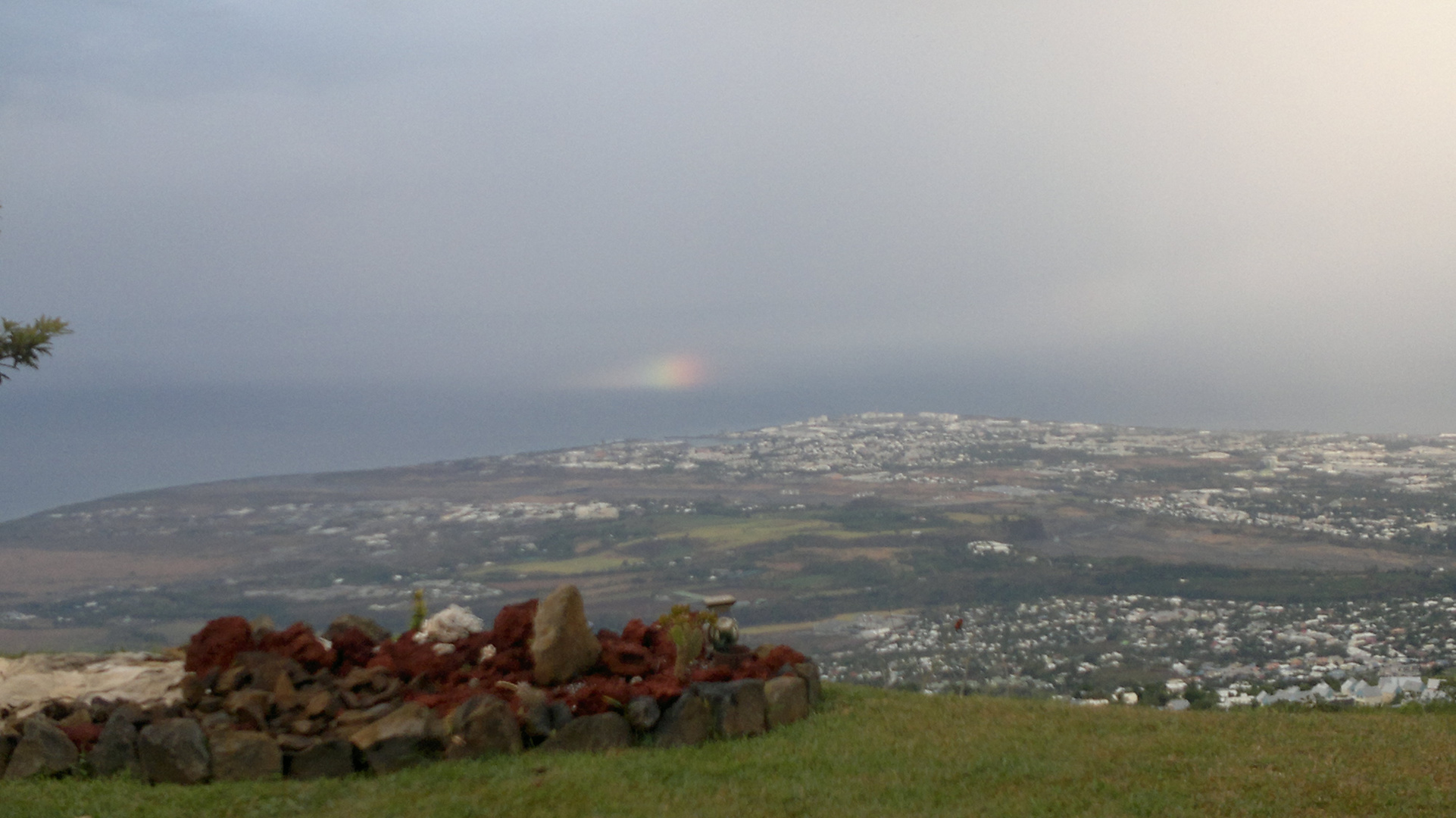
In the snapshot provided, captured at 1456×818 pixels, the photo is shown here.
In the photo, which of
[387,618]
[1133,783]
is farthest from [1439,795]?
Answer: [387,618]

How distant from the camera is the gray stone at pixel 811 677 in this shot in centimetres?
1331

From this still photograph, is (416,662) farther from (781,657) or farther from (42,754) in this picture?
(781,657)

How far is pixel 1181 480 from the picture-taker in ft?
227

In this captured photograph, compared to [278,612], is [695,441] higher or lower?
higher

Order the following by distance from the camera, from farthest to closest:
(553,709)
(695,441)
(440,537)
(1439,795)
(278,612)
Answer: (695,441)
(440,537)
(278,612)
(553,709)
(1439,795)

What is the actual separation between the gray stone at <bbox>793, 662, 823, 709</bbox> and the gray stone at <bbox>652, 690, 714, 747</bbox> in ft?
6.47

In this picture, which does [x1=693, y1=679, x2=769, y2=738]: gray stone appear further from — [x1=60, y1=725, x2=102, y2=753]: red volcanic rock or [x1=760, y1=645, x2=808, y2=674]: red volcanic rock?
[x1=60, y1=725, x2=102, y2=753]: red volcanic rock

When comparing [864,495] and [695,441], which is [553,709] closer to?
[864,495]

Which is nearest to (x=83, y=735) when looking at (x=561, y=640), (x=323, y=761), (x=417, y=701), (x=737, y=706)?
(x=323, y=761)

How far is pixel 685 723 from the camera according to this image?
11.5m

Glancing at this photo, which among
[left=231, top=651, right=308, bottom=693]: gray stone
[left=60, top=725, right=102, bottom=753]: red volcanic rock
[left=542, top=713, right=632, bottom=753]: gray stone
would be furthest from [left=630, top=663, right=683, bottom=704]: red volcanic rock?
[left=60, top=725, right=102, bottom=753]: red volcanic rock

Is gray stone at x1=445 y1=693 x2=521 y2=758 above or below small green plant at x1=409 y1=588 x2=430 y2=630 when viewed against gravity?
below

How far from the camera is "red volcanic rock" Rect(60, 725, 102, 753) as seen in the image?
11.0 metres

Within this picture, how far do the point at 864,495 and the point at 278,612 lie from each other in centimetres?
4475
